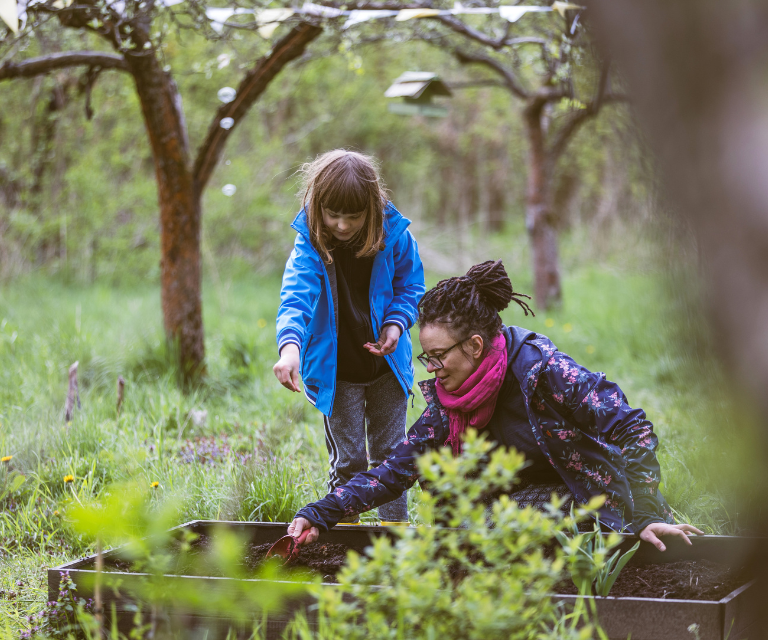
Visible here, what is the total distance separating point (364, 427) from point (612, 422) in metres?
1.05

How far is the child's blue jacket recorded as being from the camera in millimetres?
2770

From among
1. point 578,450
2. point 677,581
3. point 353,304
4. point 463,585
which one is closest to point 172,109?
point 353,304

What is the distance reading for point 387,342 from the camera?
8.98ft

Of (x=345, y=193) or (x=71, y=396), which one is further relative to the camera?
(x=71, y=396)

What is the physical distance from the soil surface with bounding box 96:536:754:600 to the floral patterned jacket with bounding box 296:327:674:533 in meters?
0.14

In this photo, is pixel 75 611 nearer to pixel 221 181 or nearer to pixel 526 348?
pixel 526 348

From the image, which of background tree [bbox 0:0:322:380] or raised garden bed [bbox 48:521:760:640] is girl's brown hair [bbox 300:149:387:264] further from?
background tree [bbox 0:0:322:380]

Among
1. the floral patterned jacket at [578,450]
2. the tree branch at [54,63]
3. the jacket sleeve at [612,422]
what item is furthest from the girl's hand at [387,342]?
the tree branch at [54,63]

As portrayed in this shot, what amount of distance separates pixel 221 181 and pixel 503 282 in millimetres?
9924

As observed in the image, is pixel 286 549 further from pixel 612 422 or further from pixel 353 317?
pixel 612 422

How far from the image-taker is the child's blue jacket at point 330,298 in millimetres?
2770

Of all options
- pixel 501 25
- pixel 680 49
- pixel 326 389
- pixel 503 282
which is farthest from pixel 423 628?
pixel 501 25

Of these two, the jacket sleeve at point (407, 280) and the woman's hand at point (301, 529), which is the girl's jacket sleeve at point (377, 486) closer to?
the woman's hand at point (301, 529)

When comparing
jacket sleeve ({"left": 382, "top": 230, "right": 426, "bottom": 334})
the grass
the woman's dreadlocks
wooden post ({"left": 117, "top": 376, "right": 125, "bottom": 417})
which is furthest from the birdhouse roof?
the woman's dreadlocks
